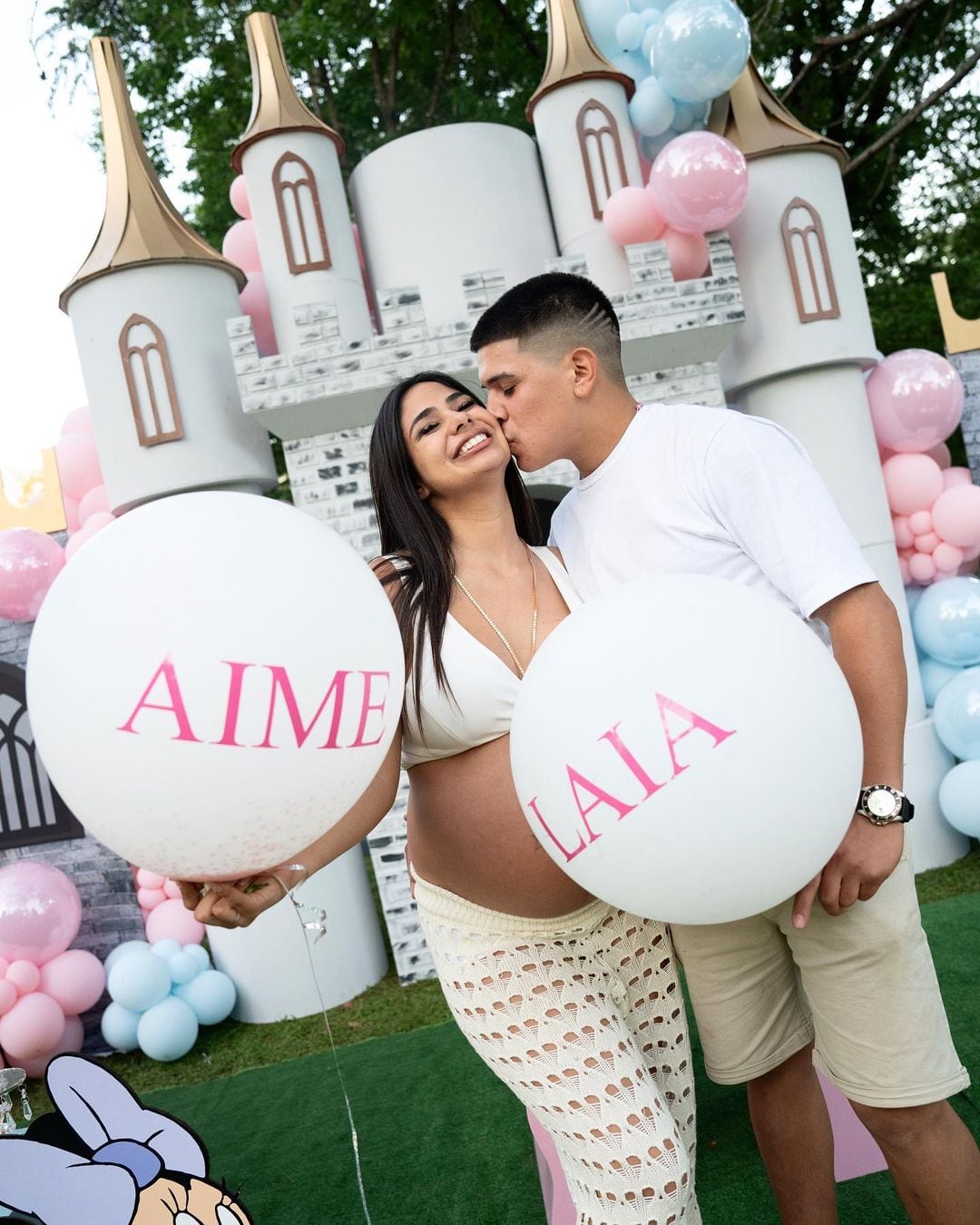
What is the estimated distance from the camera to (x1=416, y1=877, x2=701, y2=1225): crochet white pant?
5.17 feet

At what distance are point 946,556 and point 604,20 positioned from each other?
132 inches

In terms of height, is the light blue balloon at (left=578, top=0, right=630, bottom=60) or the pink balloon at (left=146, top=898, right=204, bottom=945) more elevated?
the light blue balloon at (left=578, top=0, right=630, bottom=60)

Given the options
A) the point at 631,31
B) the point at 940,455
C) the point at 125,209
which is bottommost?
the point at 940,455

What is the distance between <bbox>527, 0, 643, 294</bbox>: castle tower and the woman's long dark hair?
10.8 ft

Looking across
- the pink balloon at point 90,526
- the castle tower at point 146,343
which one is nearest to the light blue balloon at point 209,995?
the pink balloon at point 90,526

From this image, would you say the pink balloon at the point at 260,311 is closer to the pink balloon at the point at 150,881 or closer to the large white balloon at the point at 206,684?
the pink balloon at the point at 150,881

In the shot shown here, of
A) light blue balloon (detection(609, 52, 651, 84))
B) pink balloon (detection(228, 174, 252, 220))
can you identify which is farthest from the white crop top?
light blue balloon (detection(609, 52, 651, 84))

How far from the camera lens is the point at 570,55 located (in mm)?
5031

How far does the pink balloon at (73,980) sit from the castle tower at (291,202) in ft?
10.3

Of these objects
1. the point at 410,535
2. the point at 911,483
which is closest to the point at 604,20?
the point at 911,483

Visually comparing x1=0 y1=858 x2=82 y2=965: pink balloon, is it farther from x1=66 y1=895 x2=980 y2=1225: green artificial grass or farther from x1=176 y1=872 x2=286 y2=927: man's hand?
x1=176 y1=872 x2=286 y2=927: man's hand

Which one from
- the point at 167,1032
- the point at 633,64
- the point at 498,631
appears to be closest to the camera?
the point at 498,631

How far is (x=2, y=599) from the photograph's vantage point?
512 centimetres

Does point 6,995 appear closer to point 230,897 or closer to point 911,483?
point 230,897
